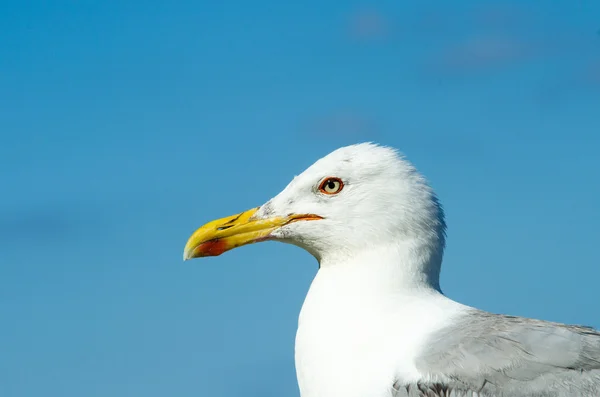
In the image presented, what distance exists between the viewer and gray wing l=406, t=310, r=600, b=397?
9.91m

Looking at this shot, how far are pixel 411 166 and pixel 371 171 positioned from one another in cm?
36

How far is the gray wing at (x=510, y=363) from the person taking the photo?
9.91m

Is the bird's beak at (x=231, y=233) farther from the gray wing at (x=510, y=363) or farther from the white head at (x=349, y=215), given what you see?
the gray wing at (x=510, y=363)

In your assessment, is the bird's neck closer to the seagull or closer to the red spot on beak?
the seagull

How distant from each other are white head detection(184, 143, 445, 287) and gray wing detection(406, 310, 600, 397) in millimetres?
1032

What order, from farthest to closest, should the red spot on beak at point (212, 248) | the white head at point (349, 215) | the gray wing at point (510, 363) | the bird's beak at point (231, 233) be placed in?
the red spot on beak at point (212, 248) < the bird's beak at point (231, 233) < the white head at point (349, 215) < the gray wing at point (510, 363)

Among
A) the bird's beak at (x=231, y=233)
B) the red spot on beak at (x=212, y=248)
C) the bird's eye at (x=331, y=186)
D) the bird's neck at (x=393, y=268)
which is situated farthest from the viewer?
the red spot on beak at (x=212, y=248)

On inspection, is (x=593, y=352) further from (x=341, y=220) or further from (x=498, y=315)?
(x=341, y=220)

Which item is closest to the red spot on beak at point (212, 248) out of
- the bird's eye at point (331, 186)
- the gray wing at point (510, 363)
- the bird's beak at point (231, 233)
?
the bird's beak at point (231, 233)

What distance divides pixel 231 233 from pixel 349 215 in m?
1.11

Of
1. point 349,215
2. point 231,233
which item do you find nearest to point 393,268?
point 349,215

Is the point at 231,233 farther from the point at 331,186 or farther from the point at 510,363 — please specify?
the point at 510,363

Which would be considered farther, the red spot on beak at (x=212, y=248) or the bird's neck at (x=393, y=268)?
the red spot on beak at (x=212, y=248)

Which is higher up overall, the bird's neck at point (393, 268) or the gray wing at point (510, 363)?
the bird's neck at point (393, 268)
